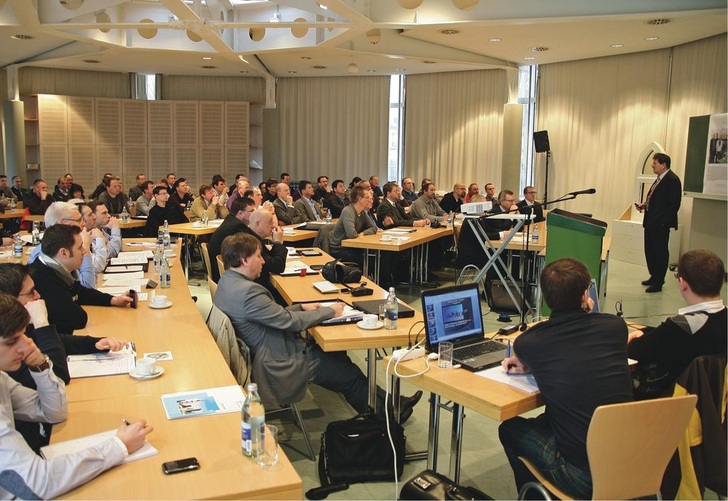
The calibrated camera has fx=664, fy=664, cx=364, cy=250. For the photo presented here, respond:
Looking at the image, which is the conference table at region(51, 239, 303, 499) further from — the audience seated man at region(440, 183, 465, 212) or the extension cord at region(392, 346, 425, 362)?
the audience seated man at region(440, 183, 465, 212)

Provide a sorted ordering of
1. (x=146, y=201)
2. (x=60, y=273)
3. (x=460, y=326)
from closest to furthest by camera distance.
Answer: (x=460, y=326) < (x=60, y=273) < (x=146, y=201)

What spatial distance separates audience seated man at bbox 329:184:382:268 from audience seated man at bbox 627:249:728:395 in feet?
15.3

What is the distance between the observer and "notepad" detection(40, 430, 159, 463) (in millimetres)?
2195

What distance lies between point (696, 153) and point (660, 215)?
1635 mm

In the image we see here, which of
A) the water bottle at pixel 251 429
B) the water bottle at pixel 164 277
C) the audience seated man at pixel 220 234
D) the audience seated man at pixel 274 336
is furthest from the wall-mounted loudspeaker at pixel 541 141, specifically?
the water bottle at pixel 251 429

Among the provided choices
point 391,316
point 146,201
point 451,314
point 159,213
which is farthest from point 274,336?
point 146,201

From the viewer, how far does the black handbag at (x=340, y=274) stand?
15.8 feet

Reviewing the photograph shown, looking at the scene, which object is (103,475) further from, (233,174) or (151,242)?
(233,174)

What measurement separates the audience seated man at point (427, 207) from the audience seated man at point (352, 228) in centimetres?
183

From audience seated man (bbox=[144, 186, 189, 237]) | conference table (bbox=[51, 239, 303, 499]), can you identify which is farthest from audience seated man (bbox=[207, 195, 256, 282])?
audience seated man (bbox=[144, 186, 189, 237])

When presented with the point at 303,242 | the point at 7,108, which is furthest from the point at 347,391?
the point at 7,108

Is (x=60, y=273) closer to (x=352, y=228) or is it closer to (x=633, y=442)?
(x=633, y=442)

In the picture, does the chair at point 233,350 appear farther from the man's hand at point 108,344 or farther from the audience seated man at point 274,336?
the man's hand at point 108,344

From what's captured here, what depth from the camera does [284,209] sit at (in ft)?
29.6
